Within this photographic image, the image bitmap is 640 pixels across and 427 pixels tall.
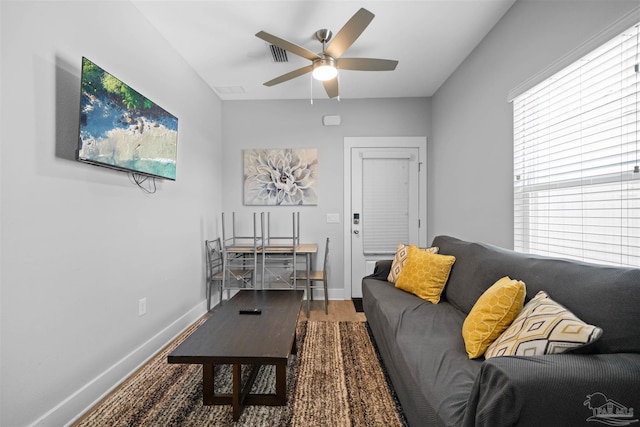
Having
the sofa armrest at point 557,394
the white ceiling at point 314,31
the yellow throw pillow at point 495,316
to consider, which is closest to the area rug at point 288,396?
the yellow throw pillow at point 495,316

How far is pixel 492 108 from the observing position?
2.40 m

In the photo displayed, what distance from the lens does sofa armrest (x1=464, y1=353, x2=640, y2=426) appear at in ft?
2.71

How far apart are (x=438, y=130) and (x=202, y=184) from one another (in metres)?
2.95

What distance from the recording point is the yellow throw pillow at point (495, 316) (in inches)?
51.8

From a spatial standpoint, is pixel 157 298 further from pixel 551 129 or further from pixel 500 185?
pixel 551 129

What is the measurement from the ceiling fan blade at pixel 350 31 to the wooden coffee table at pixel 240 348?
1.93m

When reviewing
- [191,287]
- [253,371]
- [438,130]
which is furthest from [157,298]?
[438,130]

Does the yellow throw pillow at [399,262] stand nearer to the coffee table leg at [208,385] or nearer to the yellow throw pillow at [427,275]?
the yellow throw pillow at [427,275]

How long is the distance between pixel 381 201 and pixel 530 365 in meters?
3.08

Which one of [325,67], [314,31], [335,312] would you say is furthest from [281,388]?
[314,31]

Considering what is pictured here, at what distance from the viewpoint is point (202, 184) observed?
3.27 m

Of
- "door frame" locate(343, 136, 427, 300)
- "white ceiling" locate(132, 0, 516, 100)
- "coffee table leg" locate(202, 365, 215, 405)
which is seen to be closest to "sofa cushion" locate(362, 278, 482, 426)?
"coffee table leg" locate(202, 365, 215, 405)

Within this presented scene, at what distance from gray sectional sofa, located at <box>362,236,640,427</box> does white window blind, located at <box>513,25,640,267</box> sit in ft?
1.05

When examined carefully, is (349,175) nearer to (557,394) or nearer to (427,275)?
(427,275)
